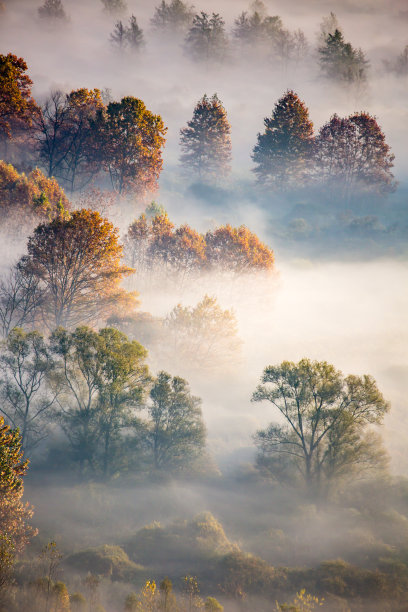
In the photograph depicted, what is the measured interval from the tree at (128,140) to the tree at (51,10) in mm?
164001

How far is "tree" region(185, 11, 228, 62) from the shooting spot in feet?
516

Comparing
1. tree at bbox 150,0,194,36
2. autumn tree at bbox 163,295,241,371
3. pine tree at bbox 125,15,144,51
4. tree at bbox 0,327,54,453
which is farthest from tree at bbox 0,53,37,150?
tree at bbox 150,0,194,36

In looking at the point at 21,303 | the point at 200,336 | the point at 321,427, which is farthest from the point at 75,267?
the point at 321,427

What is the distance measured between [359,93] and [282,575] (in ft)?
463

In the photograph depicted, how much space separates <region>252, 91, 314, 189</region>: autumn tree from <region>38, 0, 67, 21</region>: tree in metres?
152

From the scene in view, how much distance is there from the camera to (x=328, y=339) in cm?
6069

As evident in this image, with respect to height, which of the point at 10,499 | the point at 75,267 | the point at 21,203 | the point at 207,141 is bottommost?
the point at 10,499

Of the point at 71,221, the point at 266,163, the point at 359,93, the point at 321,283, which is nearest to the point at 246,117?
the point at 359,93

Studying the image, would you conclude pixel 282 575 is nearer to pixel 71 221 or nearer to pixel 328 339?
pixel 71 221

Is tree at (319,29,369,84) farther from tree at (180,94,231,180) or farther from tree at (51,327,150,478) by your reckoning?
tree at (51,327,150,478)

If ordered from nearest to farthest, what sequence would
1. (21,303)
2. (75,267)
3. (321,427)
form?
1. (321,427)
2. (21,303)
3. (75,267)

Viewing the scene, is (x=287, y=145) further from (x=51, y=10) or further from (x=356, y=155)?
(x=51, y=10)

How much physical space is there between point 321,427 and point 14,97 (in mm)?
60081

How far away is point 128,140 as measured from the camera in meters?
61.2
